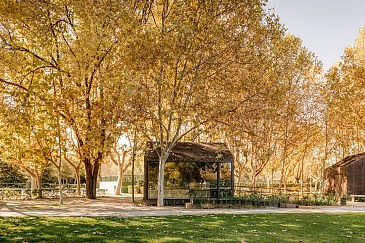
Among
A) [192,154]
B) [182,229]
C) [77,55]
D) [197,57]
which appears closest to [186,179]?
[192,154]

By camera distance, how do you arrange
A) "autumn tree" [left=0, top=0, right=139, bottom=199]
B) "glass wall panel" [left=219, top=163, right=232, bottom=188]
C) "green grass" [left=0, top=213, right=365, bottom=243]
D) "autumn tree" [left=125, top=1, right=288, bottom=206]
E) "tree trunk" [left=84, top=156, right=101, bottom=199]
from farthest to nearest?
1. "tree trunk" [left=84, top=156, right=101, bottom=199]
2. "glass wall panel" [left=219, top=163, right=232, bottom=188]
3. "autumn tree" [left=0, top=0, right=139, bottom=199]
4. "autumn tree" [left=125, top=1, right=288, bottom=206]
5. "green grass" [left=0, top=213, right=365, bottom=243]

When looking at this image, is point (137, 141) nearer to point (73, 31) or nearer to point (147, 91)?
point (147, 91)

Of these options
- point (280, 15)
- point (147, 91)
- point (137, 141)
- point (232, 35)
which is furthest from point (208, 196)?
point (280, 15)

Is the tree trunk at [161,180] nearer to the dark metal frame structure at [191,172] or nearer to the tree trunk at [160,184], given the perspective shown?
the tree trunk at [160,184]

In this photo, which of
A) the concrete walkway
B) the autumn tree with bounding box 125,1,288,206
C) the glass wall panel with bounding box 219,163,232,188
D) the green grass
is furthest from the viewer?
the glass wall panel with bounding box 219,163,232,188

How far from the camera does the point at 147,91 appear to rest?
2006 cm

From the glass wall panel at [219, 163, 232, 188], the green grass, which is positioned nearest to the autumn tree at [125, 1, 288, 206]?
the glass wall panel at [219, 163, 232, 188]

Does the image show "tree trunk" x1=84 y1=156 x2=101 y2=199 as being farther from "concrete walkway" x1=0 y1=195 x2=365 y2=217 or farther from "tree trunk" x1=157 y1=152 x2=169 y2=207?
"tree trunk" x1=157 y1=152 x2=169 y2=207

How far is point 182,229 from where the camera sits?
1281 cm

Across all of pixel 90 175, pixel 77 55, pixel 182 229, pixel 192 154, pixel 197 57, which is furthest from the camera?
pixel 90 175

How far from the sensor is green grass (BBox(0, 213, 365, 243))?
11.1m

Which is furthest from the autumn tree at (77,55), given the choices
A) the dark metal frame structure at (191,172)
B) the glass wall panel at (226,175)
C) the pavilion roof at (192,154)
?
the glass wall panel at (226,175)

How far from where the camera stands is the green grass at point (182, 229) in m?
11.1

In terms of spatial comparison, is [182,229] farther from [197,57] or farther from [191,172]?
[191,172]
